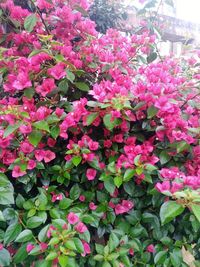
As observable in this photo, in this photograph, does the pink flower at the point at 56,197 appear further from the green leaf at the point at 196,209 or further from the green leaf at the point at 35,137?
the green leaf at the point at 196,209

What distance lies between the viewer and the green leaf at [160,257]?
887 millimetres

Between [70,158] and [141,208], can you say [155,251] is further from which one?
[70,158]

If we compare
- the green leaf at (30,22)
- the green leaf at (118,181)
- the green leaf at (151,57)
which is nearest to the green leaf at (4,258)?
the green leaf at (118,181)

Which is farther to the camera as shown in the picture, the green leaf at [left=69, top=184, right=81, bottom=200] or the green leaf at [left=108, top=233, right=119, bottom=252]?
the green leaf at [left=69, top=184, right=81, bottom=200]

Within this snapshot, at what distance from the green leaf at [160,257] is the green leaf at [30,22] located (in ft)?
2.74

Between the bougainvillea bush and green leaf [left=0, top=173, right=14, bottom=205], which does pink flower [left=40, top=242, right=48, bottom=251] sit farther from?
green leaf [left=0, top=173, right=14, bottom=205]

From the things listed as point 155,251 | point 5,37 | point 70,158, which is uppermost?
point 5,37

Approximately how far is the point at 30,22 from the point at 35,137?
45 cm

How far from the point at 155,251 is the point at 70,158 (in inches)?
15.0

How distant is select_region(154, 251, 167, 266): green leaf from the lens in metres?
0.89

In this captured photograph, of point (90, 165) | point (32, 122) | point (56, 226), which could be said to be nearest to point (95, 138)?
point (90, 165)

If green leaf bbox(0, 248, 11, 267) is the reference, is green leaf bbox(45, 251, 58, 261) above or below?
above

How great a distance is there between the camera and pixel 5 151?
900 millimetres

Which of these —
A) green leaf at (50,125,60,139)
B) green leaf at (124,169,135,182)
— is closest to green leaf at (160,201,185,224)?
green leaf at (124,169,135,182)
